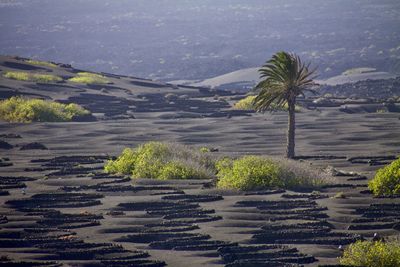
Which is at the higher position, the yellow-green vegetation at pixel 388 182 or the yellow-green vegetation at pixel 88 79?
the yellow-green vegetation at pixel 88 79

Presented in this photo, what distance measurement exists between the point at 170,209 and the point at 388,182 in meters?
6.72

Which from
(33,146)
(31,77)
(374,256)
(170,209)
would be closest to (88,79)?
(31,77)

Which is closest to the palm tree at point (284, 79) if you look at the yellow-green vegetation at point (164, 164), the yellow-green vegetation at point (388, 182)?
the yellow-green vegetation at point (164, 164)

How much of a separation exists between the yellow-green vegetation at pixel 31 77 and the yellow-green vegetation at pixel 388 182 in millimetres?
46163

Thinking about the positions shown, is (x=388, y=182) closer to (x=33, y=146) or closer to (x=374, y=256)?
(x=374, y=256)

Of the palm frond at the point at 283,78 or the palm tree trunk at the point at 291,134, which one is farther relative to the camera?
the palm tree trunk at the point at 291,134

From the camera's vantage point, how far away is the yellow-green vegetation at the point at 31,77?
6862 cm

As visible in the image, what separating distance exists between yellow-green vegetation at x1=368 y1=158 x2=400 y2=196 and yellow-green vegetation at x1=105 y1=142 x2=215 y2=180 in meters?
6.33

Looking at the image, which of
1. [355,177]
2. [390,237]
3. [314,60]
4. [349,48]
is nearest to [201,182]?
[355,177]

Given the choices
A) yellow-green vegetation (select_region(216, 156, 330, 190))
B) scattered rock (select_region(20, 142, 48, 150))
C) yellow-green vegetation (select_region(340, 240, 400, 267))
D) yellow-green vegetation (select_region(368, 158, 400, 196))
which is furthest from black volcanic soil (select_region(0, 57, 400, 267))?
yellow-green vegetation (select_region(340, 240, 400, 267))

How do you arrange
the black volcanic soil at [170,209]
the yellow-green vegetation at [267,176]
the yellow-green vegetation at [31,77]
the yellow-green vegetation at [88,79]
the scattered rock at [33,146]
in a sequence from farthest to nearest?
the yellow-green vegetation at [88,79], the yellow-green vegetation at [31,77], the scattered rock at [33,146], the yellow-green vegetation at [267,176], the black volcanic soil at [170,209]

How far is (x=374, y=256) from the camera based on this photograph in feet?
53.2

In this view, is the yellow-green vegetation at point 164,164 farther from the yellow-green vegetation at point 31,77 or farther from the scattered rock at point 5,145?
the yellow-green vegetation at point 31,77

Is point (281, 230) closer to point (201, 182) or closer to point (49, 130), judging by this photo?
point (201, 182)
